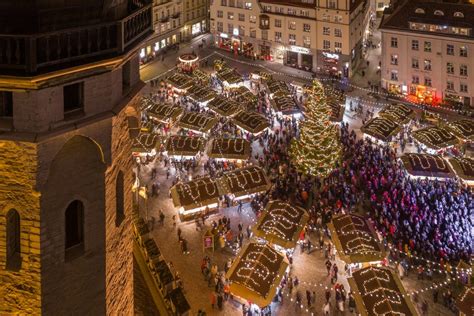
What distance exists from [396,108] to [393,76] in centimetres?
1461

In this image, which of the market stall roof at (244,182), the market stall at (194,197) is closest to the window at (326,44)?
the market stall roof at (244,182)

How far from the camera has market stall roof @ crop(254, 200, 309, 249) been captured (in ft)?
130

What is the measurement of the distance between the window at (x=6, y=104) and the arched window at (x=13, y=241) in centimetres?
217

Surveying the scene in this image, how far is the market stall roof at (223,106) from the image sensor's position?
6309 centimetres

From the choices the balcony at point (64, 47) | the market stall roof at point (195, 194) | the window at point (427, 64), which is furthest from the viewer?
the window at point (427, 64)

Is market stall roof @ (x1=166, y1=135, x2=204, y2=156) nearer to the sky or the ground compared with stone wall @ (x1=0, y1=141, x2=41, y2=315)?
nearer to the ground

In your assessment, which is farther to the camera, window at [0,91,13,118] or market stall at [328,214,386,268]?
market stall at [328,214,386,268]

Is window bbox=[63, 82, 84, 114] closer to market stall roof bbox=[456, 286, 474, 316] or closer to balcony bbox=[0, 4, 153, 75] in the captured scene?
balcony bbox=[0, 4, 153, 75]

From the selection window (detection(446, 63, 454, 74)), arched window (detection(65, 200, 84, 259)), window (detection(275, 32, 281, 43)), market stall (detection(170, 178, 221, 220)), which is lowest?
market stall (detection(170, 178, 221, 220))

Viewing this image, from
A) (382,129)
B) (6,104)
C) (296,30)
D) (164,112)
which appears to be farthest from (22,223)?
(296,30)

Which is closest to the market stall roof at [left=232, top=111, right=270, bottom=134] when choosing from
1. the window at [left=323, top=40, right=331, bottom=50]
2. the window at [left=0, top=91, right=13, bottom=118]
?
A: the window at [left=323, top=40, right=331, bottom=50]

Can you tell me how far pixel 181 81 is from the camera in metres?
72.2

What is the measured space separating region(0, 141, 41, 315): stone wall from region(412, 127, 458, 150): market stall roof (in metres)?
47.1

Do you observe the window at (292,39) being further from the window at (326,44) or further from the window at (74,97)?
the window at (74,97)
